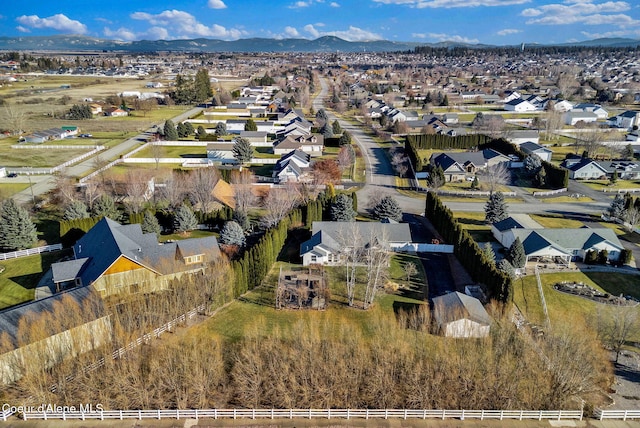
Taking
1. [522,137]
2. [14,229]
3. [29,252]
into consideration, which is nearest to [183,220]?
[29,252]

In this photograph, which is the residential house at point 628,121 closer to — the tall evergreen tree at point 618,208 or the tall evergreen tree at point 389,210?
the tall evergreen tree at point 618,208

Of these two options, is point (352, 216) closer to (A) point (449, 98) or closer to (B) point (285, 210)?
(B) point (285, 210)

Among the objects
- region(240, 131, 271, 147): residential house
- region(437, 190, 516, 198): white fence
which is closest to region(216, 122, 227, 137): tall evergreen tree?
region(240, 131, 271, 147): residential house

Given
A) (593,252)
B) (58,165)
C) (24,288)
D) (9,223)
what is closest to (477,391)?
(593,252)

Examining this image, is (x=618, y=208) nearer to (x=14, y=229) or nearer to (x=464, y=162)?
(x=464, y=162)

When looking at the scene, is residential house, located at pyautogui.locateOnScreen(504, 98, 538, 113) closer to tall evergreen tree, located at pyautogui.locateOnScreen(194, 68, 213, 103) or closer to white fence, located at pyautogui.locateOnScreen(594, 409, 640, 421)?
tall evergreen tree, located at pyautogui.locateOnScreen(194, 68, 213, 103)

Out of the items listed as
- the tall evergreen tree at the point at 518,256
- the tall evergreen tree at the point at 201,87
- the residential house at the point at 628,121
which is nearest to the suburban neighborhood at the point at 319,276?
the tall evergreen tree at the point at 518,256
